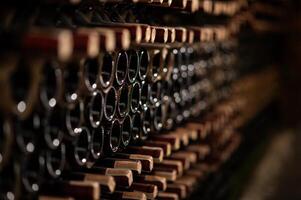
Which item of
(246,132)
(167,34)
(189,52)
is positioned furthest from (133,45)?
(246,132)

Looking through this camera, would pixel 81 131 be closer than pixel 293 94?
Yes

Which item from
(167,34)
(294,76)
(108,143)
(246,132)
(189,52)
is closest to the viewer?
(108,143)

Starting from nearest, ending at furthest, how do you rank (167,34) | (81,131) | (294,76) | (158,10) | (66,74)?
(66,74) < (81,131) < (167,34) < (158,10) < (294,76)

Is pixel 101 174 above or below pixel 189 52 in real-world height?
below

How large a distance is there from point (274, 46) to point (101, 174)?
220 inches

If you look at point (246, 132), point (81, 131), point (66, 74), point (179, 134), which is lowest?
point (246, 132)

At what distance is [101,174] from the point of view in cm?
190

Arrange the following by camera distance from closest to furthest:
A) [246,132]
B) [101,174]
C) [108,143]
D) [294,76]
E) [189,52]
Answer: [101,174] → [108,143] → [189,52] → [246,132] → [294,76]

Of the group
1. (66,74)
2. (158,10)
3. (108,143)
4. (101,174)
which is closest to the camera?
(66,74)

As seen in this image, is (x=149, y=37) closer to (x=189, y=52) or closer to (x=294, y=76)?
(x=189, y=52)

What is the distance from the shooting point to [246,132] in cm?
499

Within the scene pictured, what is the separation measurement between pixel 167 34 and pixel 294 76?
16.4 feet

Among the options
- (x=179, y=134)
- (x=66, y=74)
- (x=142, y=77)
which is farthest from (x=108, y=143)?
(x=179, y=134)

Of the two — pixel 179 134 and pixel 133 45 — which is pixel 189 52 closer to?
pixel 179 134
